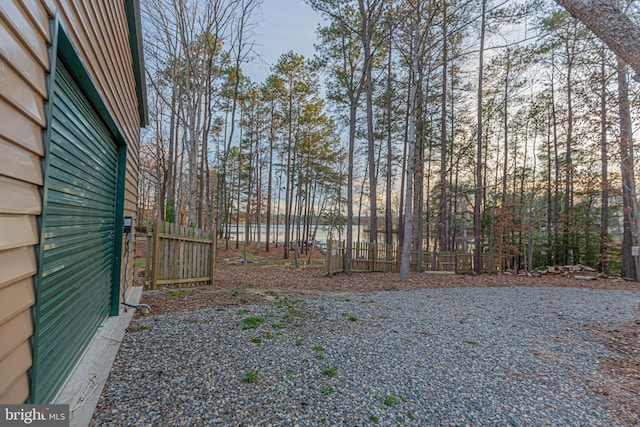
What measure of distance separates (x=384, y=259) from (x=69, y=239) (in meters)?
9.25

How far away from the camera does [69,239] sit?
6.22 feet

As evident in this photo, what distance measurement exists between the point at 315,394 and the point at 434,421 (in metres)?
0.81

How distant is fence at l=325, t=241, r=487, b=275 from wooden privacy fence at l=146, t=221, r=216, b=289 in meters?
3.70

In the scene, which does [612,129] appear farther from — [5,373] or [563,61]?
[5,373]

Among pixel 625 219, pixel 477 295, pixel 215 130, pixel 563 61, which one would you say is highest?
pixel 563 61

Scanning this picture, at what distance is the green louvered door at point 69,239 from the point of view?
1.48 metres

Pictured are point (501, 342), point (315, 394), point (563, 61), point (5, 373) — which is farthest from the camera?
point (563, 61)

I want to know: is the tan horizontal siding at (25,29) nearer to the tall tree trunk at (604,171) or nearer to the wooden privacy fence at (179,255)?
the wooden privacy fence at (179,255)

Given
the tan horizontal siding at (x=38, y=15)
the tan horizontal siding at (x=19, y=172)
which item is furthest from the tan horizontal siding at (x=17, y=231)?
the tan horizontal siding at (x=38, y=15)

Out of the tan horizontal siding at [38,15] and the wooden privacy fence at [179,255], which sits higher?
the tan horizontal siding at [38,15]

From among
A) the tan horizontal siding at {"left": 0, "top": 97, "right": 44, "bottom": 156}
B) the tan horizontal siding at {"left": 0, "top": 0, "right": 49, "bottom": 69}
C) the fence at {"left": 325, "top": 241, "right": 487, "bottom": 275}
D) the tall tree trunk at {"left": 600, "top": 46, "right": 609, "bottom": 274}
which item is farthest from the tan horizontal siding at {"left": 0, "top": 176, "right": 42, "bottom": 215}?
the tall tree trunk at {"left": 600, "top": 46, "right": 609, "bottom": 274}

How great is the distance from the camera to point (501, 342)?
3.25m

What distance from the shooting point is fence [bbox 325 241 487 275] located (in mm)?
8945

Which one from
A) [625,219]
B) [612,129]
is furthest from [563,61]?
[625,219]
